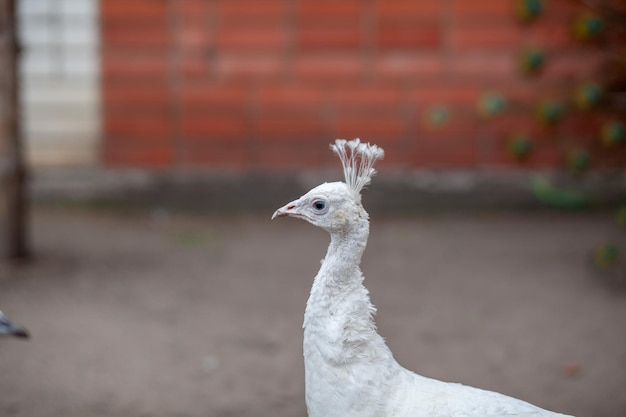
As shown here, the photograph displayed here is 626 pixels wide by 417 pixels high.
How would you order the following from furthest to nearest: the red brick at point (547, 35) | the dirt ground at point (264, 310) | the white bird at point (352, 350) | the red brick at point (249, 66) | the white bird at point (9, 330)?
the red brick at point (249, 66) → the red brick at point (547, 35) → the dirt ground at point (264, 310) → the white bird at point (352, 350) → the white bird at point (9, 330)

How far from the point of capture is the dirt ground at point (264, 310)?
444cm

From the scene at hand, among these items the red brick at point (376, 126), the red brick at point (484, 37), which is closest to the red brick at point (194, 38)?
the red brick at point (376, 126)

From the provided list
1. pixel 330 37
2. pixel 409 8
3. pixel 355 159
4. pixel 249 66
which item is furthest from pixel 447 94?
pixel 355 159

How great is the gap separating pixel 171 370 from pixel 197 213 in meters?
3.45

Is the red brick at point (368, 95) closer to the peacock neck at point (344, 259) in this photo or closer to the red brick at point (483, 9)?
the red brick at point (483, 9)

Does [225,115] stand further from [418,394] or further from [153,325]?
[418,394]

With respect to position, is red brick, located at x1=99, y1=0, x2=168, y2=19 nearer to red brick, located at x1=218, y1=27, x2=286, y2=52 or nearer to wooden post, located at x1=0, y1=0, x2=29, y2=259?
red brick, located at x1=218, y1=27, x2=286, y2=52

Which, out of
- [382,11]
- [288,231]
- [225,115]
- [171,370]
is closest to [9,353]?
[171,370]

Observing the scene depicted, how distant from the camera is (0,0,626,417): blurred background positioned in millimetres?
6082

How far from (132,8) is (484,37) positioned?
3030mm

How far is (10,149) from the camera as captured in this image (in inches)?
237

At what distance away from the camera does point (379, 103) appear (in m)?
8.05

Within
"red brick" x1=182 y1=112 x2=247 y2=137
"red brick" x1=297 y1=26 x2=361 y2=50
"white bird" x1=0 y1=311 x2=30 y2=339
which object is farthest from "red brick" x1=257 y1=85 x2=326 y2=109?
"white bird" x1=0 y1=311 x2=30 y2=339

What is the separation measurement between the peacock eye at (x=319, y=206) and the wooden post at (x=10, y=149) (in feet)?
12.2
